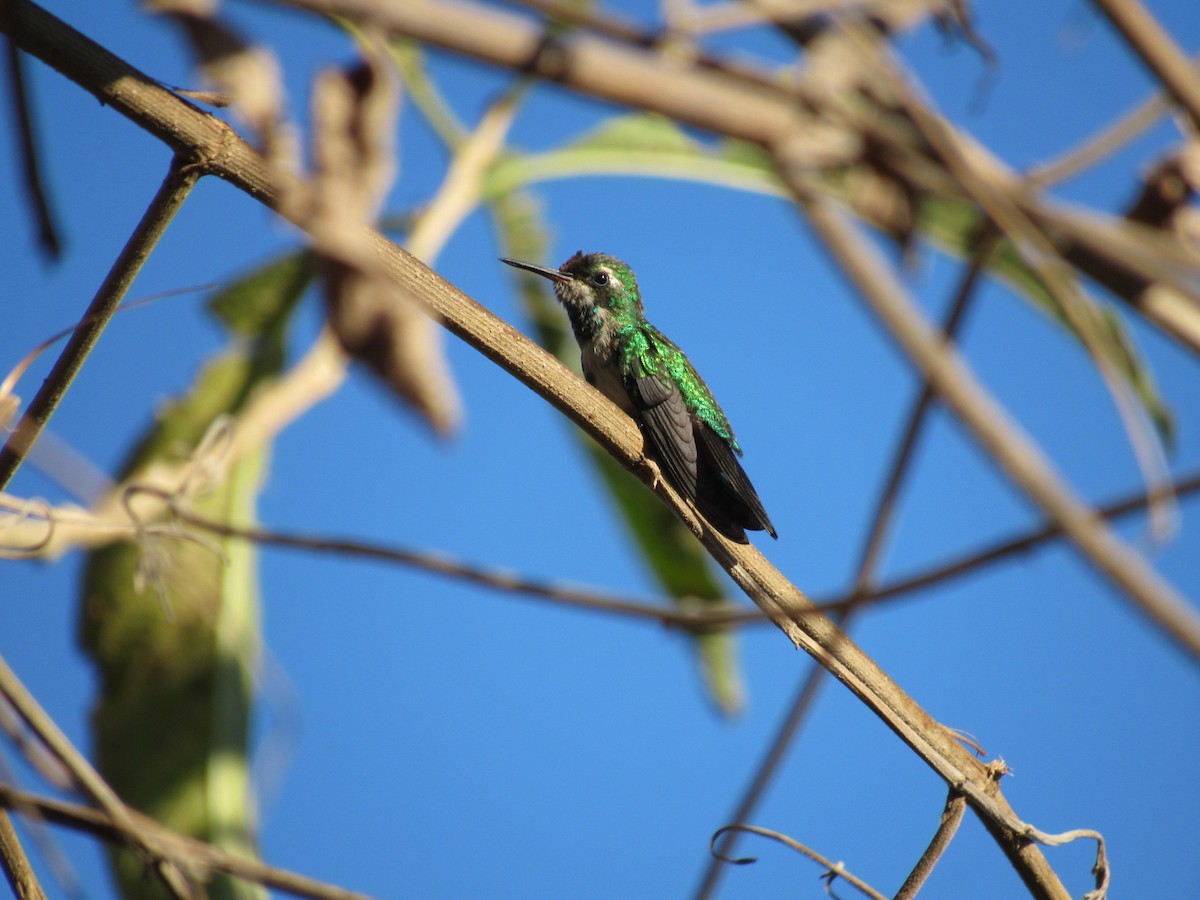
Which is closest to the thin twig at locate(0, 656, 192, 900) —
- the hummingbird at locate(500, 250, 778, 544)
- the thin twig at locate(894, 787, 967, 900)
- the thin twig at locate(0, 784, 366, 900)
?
the thin twig at locate(0, 784, 366, 900)

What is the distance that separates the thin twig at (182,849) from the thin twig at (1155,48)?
1.40 meters

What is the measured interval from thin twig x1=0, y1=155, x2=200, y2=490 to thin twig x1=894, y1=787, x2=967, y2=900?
61.2 inches

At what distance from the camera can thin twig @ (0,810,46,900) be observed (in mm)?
1719

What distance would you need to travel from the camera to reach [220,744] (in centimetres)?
388

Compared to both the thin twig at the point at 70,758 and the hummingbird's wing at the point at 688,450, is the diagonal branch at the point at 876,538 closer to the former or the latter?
the thin twig at the point at 70,758

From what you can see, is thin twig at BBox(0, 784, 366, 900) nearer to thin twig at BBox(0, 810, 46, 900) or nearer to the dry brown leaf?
thin twig at BBox(0, 810, 46, 900)

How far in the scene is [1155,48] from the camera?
41.6 inches

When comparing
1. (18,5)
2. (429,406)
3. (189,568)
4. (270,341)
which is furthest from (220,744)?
(18,5)

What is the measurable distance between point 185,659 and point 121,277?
8.91 feet

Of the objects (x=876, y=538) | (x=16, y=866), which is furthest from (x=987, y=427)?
(x=16, y=866)

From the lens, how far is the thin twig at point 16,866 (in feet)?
5.64

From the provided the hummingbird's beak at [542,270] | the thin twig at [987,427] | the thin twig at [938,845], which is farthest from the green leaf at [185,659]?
the thin twig at [987,427]

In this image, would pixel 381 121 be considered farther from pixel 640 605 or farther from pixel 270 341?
pixel 640 605

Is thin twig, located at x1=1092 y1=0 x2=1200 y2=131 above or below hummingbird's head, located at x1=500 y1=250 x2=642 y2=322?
below
